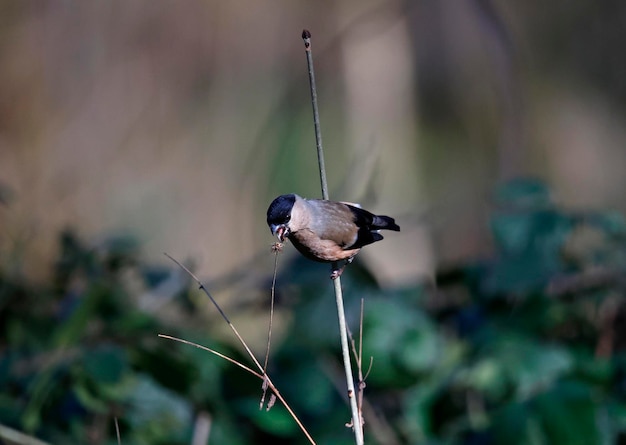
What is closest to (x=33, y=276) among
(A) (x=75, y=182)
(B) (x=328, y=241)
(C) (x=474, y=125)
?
(A) (x=75, y=182)

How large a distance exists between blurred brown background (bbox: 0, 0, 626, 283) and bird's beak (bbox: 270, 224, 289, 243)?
84.4 inches

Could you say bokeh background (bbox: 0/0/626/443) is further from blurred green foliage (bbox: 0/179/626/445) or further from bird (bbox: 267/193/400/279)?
bird (bbox: 267/193/400/279)

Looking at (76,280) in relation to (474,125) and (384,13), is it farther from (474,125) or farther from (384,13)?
(474,125)

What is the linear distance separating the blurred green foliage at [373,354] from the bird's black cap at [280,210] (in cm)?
77

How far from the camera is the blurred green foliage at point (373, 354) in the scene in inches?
91.0

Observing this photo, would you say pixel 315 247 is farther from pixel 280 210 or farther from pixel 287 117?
pixel 287 117

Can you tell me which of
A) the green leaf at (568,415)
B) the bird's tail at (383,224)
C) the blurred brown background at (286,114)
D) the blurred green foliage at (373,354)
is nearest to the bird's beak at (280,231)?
the bird's tail at (383,224)

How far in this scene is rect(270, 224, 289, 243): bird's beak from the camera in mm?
1656

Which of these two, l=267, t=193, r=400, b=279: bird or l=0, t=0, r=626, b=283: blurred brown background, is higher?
l=0, t=0, r=626, b=283: blurred brown background

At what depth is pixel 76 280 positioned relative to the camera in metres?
3.14

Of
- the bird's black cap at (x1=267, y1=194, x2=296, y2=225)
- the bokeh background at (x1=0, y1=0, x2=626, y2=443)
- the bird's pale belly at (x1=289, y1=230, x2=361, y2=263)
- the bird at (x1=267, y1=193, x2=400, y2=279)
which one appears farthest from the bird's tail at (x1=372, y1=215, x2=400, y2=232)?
the bokeh background at (x1=0, y1=0, x2=626, y2=443)

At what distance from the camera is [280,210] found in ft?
5.47

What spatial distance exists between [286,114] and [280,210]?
2.98 metres

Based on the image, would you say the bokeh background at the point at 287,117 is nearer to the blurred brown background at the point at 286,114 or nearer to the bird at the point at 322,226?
the blurred brown background at the point at 286,114
